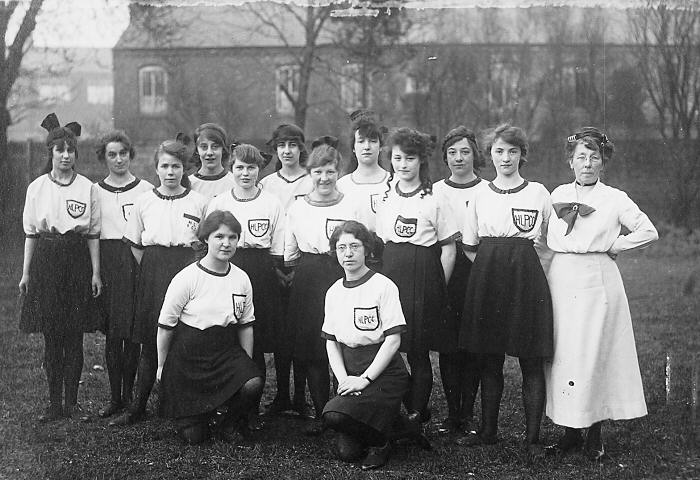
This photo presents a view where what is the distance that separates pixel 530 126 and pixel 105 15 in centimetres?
607

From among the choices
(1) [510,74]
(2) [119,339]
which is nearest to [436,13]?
(1) [510,74]

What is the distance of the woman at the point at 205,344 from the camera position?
394cm

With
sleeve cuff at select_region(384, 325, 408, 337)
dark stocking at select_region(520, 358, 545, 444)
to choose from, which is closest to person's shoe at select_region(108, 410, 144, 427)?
sleeve cuff at select_region(384, 325, 408, 337)

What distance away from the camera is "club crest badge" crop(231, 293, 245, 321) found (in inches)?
157

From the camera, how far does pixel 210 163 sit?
15.6ft

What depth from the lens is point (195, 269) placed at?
4004 millimetres

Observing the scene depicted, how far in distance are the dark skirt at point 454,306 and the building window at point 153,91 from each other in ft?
18.9

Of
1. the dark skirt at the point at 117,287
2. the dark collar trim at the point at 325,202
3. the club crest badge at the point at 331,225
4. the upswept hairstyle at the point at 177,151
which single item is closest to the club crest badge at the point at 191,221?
the upswept hairstyle at the point at 177,151

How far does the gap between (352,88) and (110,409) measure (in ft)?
18.9

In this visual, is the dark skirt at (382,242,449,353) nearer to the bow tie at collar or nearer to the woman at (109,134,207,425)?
the bow tie at collar

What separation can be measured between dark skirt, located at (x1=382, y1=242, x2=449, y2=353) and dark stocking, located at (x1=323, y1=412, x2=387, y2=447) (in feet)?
1.75

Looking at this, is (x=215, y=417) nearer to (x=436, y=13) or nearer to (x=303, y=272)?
(x=303, y=272)

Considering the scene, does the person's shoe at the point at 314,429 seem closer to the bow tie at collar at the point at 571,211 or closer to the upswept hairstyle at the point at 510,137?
the bow tie at collar at the point at 571,211

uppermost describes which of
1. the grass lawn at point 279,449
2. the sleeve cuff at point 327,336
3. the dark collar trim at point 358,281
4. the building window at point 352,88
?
the building window at point 352,88
